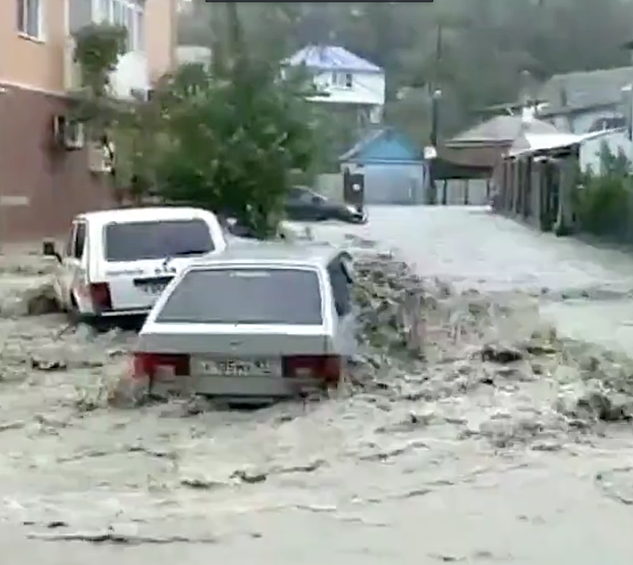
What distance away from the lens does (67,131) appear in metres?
33.7

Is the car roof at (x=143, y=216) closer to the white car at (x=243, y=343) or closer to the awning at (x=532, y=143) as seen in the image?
the white car at (x=243, y=343)

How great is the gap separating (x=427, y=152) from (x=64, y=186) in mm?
57242

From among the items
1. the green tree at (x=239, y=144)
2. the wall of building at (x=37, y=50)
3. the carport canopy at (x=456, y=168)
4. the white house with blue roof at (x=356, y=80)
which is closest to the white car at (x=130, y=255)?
the green tree at (x=239, y=144)

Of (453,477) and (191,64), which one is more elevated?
(191,64)

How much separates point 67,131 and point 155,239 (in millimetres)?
17252

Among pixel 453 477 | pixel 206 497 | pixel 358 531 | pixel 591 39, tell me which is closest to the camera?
pixel 358 531

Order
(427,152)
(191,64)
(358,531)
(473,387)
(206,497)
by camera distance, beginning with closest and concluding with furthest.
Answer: (358,531), (206,497), (473,387), (191,64), (427,152)

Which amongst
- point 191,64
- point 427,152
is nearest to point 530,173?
point 191,64

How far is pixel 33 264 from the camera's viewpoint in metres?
27.2

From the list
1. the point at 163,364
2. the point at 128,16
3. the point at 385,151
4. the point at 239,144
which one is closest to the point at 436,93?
the point at 385,151

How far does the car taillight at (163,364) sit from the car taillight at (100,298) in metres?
5.40

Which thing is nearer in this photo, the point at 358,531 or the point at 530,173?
the point at 358,531

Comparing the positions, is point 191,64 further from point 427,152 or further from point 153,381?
point 427,152

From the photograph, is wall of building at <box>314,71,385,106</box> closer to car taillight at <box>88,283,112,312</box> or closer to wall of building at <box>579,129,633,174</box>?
wall of building at <box>579,129,633,174</box>
